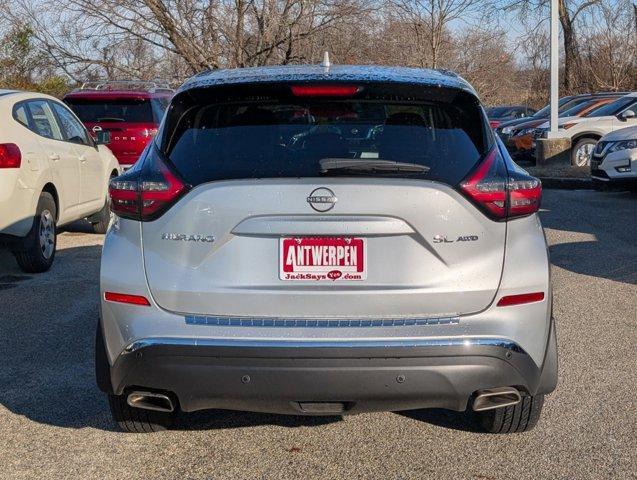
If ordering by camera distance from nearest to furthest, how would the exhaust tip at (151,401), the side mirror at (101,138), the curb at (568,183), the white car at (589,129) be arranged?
the exhaust tip at (151,401) → the side mirror at (101,138) → the curb at (568,183) → the white car at (589,129)

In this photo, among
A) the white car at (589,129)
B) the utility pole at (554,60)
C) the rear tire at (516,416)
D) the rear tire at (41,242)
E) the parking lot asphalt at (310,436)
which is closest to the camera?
the parking lot asphalt at (310,436)

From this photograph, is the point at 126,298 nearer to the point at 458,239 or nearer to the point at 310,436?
the point at 310,436

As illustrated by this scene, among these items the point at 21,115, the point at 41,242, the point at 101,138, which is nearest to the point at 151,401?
the point at 41,242

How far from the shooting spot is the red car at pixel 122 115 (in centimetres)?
1307

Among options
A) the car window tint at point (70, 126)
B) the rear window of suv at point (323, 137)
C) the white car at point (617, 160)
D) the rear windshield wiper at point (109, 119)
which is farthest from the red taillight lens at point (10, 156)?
the white car at point (617, 160)

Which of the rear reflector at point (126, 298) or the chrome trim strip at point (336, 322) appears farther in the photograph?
the rear reflector at point (126, 298)

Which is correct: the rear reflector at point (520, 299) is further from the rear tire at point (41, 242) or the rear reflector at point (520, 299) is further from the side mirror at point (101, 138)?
the side mirror at point (101, 138)

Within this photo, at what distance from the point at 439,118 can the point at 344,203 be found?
0.67 metres

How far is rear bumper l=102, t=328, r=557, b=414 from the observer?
344cm

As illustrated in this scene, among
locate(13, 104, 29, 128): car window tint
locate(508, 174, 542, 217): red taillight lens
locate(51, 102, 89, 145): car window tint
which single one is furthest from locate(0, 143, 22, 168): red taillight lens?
locate(508, 174, 542, 217): red taillight lens

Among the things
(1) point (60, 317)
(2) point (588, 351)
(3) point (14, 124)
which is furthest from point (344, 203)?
(3) point (14, 124)

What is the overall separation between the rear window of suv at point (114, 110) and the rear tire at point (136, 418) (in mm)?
9351

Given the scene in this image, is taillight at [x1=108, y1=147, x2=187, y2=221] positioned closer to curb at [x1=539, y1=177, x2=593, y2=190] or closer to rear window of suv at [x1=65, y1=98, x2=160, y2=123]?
rear window of suv at [x1=65, y1=98, x2=160, y2=123]

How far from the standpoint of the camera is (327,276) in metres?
3.48
